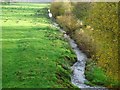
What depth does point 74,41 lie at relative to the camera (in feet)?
38.0

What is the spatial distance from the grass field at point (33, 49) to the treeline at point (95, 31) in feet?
1.68

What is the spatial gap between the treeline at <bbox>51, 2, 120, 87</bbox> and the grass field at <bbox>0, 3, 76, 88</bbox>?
512mm

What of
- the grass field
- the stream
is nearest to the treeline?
the stream

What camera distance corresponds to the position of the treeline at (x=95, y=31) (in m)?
8.05

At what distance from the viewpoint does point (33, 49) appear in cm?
1078

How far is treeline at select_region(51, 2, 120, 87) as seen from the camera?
317 inches

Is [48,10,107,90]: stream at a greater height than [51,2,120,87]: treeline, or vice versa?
[51,2,120,87]: treeline

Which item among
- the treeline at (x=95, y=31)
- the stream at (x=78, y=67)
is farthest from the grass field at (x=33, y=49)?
the treeline at (x=95, y=31)

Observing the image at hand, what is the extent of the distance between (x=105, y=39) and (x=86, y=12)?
2.32 metres

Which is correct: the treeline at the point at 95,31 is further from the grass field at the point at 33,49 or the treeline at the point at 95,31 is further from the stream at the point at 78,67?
the grass field at the point at 33,49

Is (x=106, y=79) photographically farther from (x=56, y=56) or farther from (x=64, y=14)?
(x=64, y=14)

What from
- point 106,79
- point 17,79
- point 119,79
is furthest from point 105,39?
point 17,79

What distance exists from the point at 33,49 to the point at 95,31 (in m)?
2.83

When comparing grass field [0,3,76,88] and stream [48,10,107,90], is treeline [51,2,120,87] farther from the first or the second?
grass field [0,3,76,88]
